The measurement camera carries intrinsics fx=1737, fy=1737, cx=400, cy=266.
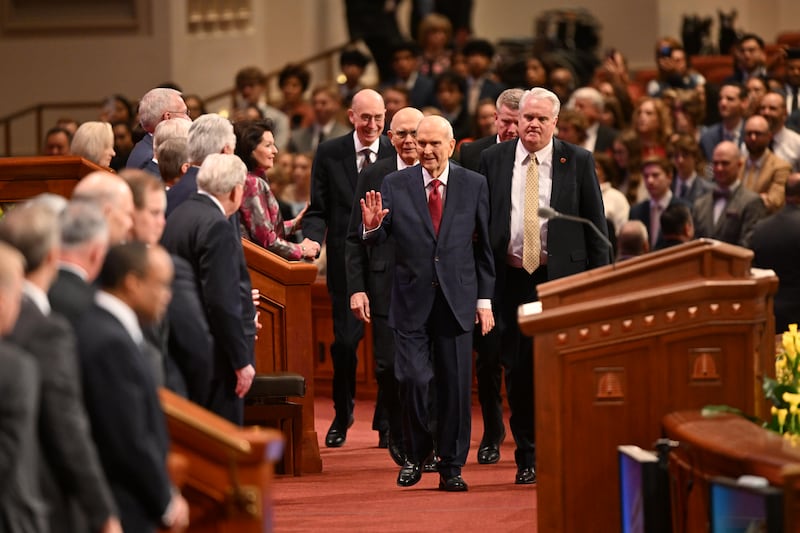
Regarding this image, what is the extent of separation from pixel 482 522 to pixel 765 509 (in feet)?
6.46

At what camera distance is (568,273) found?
309 inches

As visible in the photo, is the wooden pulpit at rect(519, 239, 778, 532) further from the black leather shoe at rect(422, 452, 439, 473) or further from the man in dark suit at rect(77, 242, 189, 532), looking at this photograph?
the man in dark suit at rect(77, 242, 189, 532)

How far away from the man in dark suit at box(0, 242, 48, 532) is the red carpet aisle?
2.71 metres

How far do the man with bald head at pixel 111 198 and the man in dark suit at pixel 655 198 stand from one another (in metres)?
6.54

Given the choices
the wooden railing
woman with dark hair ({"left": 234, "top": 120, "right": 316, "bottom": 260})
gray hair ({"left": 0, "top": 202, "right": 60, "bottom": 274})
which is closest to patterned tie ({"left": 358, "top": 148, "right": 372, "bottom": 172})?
woman with dark hair ({"left": 234, "top": 120, "right": 316, "bottom": 260})

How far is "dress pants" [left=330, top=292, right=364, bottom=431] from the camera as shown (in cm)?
908

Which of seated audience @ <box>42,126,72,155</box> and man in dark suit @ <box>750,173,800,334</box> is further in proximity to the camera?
seated audience @ <box>42,126,72,155</box>

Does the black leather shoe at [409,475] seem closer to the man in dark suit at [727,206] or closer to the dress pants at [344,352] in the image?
the dress pants at [344,352]

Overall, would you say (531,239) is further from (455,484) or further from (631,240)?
(631,240)

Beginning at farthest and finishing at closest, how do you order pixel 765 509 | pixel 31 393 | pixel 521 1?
pixel 521 1 → pixel 765 509 → pixel 31 393

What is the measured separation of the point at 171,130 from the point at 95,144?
150 centimetres

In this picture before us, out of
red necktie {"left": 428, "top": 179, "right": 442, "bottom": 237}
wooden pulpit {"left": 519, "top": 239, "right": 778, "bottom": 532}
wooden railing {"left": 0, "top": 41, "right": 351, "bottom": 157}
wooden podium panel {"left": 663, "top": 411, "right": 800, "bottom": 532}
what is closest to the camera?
wooden podium panel {"left": 663, "top": 411, "right": 800, "bottom": 532}

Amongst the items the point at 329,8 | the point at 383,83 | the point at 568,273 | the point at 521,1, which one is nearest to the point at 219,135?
the point at 568,273

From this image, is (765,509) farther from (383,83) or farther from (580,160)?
(383,83)
